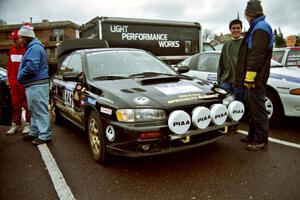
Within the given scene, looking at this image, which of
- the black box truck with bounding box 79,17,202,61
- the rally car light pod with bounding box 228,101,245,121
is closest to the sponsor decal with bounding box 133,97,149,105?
the rally car light pod with bounding box 228,101,245,121

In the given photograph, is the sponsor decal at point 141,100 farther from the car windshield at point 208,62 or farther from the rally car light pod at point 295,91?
the car windshield at point 208,62

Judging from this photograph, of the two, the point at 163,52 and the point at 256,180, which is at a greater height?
the point at 163,52

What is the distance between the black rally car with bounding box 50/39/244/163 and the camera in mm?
2775

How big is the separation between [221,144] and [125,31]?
669 cm

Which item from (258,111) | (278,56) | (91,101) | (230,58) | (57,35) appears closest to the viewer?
(91,101)

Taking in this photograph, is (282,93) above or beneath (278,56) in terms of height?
beneath

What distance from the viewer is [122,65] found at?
3.93m

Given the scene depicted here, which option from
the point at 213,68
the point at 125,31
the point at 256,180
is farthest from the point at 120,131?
the point at 125,31

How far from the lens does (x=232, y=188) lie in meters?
2.64

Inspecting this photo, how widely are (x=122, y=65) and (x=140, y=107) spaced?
131cm

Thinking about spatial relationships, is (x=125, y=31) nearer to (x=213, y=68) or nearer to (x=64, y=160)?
(x=213, y=68)

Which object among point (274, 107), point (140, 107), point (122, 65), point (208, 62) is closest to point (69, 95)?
point (122, 65)

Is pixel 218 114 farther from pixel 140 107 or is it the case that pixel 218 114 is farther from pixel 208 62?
pixel 208 62

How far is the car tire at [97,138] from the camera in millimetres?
3107
